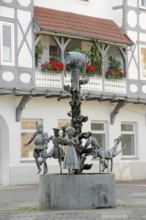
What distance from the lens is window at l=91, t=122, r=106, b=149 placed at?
32709mm

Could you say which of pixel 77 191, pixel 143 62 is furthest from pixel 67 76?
pixel 77 191

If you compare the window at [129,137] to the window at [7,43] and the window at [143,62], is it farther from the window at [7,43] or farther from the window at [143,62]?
the window at [7,43]

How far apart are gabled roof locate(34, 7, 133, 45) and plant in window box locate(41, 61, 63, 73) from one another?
1.29 metres

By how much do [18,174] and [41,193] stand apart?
12.9 metres

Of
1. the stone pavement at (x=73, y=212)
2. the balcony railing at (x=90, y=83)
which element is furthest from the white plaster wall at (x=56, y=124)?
the stone pavement at (x=73, y=212)

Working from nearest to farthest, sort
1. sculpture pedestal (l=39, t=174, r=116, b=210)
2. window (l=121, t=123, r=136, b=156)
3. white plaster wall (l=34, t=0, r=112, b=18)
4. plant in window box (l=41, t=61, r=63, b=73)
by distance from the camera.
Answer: sculpture pedestal (l=39, t=174, r=116, b=210) → plant in window box (l=41, t=61, r=63, b=73) → white plaster wall (l=34, t=0, r=112, b=18) → window (l=121, t=123, r=136, b=156)

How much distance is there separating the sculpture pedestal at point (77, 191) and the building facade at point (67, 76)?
12.5 metres

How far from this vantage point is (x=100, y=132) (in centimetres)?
3291

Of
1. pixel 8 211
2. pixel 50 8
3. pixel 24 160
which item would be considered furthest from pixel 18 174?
pixel 8 211

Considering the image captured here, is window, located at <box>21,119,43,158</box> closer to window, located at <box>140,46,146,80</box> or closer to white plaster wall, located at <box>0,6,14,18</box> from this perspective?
white plaster wall, located at <box>0,6,14,18</box>

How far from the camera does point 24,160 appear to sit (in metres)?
29.0

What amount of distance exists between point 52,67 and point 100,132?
5121mm

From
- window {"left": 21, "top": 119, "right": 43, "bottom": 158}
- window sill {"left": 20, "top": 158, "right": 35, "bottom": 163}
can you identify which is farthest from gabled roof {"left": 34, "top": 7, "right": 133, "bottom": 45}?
window sill {"left": 20, "top": 158, "right": 35, "bottom": 163}

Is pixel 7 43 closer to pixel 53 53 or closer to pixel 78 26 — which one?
pixel 53 53
